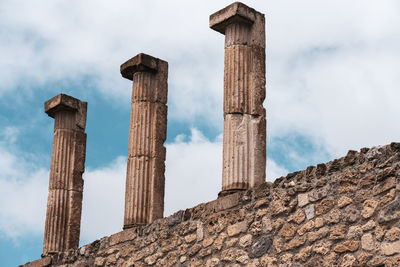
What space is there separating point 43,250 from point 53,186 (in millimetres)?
1130

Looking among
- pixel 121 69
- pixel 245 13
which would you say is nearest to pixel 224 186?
pixel 245 13

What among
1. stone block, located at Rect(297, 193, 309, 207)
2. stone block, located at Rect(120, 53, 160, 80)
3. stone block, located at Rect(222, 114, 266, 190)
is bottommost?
stone block, located at Rect(297, 193, 309, 207)

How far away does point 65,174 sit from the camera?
523 inches

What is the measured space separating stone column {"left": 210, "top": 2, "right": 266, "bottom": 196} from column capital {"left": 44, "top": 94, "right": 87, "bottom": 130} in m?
4.11

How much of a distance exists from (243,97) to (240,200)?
61.1 inches

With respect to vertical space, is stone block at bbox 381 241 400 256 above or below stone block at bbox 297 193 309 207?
below

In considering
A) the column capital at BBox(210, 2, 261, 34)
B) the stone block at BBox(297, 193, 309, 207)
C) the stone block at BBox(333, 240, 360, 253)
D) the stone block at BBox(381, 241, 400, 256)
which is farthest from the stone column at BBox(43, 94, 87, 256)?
the stone block at BBox(381, 241, 400, 256)

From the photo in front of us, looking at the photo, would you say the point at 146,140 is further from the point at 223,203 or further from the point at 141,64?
the point at 223,203

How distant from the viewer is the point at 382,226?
24.1ft

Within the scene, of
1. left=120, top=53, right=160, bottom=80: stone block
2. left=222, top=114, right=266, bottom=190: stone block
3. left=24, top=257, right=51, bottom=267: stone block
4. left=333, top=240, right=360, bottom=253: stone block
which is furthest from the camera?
left=24, top=257, right=51, bottom=267: stone block

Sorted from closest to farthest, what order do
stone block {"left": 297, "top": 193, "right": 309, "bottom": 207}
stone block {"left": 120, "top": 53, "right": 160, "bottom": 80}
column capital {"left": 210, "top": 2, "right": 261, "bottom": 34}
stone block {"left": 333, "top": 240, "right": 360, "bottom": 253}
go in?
stone block {"left": 333, "top": 240, "right": 360, "bottom": 253} → stone block {"left": 297, "top": 193, "right": 309, "bottom": 207} → column capital {"left": 210, "top": 2, "right": 261, "bottom": 34} → stone block {"left": 120, "top": 53, "right": 160, "bottom": 80}

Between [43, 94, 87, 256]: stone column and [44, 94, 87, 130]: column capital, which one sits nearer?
[43, 94, 87, 256]: stone column

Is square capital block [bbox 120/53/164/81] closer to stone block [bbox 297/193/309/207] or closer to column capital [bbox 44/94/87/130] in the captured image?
column capital [bbox 44/94/87/130]

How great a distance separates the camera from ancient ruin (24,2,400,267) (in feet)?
24.8
